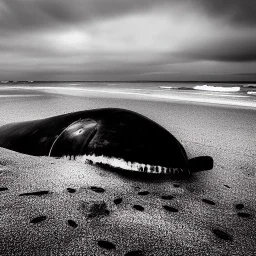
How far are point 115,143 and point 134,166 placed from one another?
24 centimetres

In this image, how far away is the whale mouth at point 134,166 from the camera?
176cm

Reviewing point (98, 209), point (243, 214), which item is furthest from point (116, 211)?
point (243, 214)

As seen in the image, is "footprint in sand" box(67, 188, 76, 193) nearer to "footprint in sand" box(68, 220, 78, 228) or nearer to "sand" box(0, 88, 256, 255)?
"sand" box(0, 88, 256, 255)

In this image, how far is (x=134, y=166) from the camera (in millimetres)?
1777

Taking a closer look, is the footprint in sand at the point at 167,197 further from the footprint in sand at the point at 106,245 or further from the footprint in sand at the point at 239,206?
the footprint in sand at the point at 106,245

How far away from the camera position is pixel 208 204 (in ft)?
5.33

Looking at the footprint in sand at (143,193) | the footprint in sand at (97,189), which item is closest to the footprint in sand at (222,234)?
the footprint in sand at (143,193)

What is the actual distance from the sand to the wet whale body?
0.10m

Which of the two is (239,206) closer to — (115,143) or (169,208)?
(169,208)

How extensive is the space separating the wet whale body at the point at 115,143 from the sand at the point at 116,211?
10 cm

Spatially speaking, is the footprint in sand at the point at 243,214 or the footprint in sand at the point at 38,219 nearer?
the footprint in sand at the point at 38,219

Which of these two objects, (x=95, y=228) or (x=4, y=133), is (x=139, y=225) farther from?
(x=4, y=133)

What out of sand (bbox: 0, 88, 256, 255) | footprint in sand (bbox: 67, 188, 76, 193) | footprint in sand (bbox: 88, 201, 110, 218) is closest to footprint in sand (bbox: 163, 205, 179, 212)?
sand (bbox: 0, 88, 256, 255)

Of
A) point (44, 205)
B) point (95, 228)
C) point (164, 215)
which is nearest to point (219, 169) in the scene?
point (164, 215)
